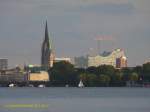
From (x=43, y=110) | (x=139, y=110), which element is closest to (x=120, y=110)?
(x=139, y=110)

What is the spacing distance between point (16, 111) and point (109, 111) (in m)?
10.6

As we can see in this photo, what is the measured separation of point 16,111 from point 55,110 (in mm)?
5009

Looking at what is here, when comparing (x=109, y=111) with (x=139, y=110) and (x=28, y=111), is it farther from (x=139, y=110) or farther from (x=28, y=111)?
(x=28, y=111)

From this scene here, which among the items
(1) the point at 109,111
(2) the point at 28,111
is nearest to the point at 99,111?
(1) the point at 109,111

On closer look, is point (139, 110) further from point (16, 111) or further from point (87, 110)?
point (16, 111)

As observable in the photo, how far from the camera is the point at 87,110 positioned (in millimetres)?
89875

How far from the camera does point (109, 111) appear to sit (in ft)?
293

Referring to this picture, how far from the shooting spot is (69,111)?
3474 inches

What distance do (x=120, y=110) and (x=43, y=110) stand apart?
910 centimetres

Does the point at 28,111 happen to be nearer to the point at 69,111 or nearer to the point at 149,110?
the point at 69,111

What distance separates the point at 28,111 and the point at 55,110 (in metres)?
3.75

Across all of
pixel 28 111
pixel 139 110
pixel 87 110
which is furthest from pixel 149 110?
pixel 28 111

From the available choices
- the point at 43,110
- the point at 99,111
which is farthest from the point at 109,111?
the point at 43,110

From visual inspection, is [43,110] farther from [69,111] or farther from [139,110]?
[139,110]
